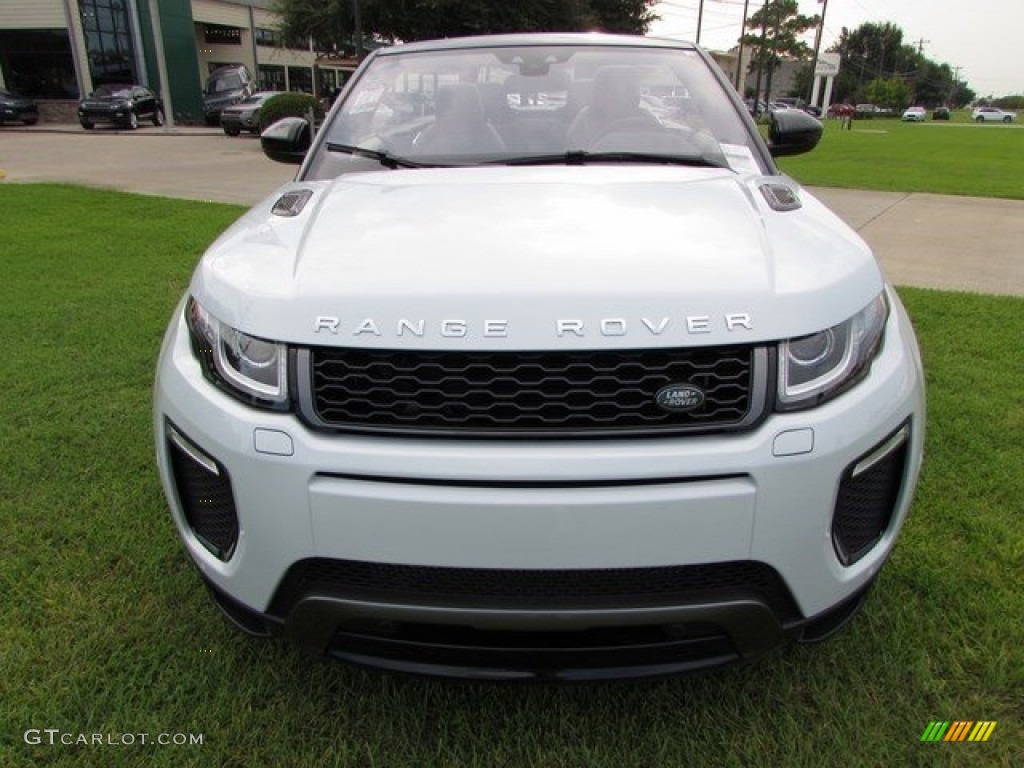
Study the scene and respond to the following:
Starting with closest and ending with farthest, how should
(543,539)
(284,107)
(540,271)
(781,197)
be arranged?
(543,539)
(540,271)
(781,197)
(284,107)

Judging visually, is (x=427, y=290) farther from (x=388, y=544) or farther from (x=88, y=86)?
(x=88, y=86)

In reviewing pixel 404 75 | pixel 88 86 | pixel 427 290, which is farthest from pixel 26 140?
pixel 427 290

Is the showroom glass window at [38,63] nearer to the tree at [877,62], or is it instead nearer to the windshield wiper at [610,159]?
the windshield wiper at [610,159]

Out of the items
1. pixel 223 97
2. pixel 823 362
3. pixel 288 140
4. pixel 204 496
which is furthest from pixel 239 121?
pixel 823 362

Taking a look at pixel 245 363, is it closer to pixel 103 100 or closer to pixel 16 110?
pixel 103 100

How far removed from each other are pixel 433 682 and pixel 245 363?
837 mm

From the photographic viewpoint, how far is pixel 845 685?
6.53 feet

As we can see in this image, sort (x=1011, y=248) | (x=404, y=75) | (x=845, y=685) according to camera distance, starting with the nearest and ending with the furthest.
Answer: (x=845, y=685) < (x=404, y=75) < (x=1011, y=248)

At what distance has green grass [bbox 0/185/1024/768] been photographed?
182 centimetres

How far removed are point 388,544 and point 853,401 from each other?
3.18 feet

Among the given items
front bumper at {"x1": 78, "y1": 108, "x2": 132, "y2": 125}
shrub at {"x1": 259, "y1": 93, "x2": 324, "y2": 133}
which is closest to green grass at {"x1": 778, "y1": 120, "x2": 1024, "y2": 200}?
shrub at {"x1": 259, "y1": 93, "x2": 324, "y2": 133}

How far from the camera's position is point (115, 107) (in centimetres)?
2570

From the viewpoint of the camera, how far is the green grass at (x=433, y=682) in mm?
1822

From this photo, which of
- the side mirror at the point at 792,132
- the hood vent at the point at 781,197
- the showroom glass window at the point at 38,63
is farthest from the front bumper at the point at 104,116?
the hood vent at the point at 781,197
